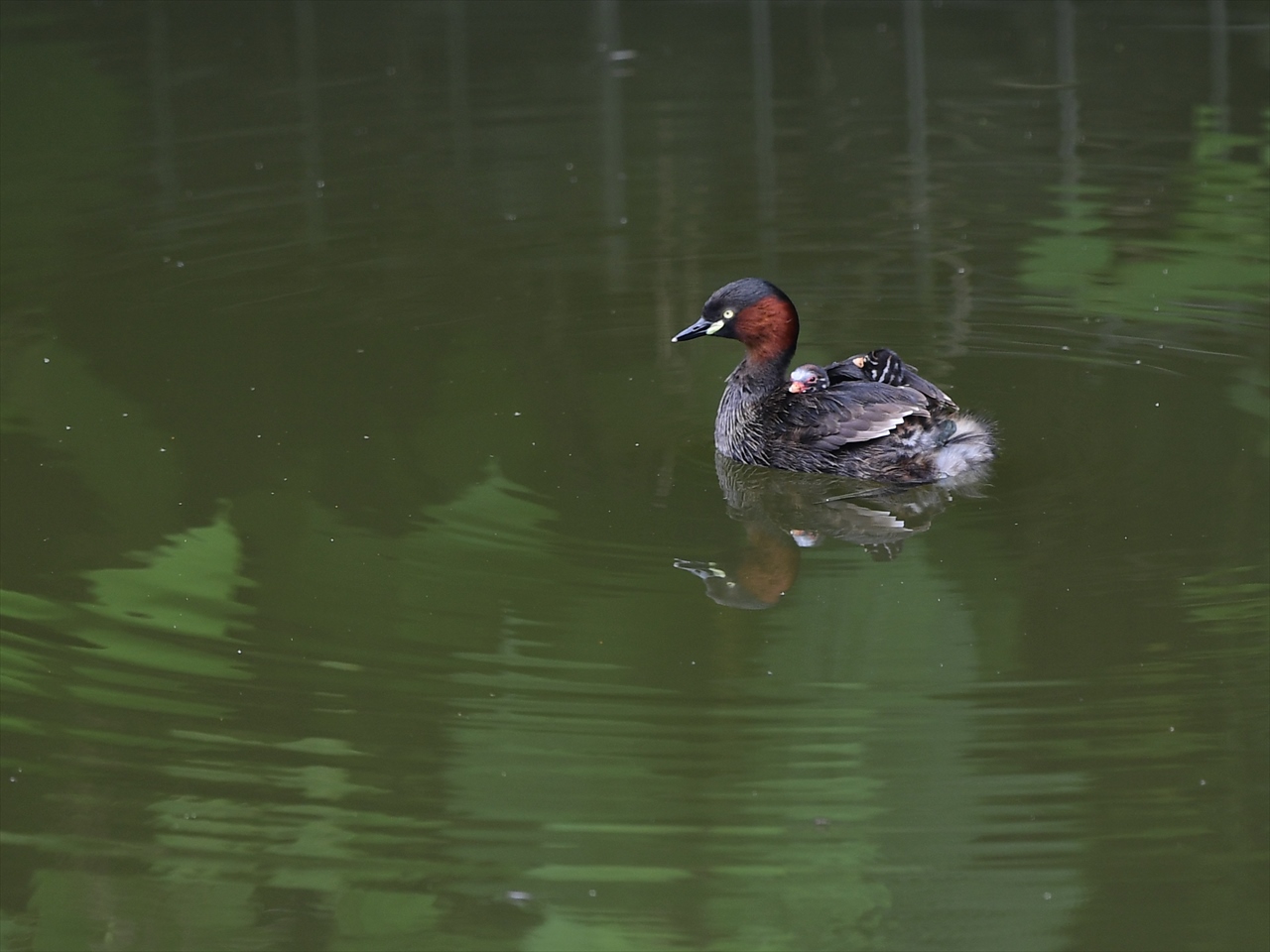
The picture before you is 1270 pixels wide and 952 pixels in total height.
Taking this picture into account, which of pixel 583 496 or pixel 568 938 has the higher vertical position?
pixel 583 496

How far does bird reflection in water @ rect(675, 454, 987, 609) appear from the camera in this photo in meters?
6.48

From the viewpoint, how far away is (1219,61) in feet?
45.7

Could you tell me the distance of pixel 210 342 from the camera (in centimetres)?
895

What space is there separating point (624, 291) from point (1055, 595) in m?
3.91

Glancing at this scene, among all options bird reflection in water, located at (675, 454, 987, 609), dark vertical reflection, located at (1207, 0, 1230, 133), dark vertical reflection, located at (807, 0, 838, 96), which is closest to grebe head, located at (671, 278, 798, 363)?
bird reflection in water, located at (675, 454, 987, 609)

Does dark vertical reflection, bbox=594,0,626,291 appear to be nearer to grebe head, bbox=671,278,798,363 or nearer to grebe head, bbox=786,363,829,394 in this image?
grebe head, bbox=671,278,798,363

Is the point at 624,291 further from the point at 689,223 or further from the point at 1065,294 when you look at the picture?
the point at 1065,294

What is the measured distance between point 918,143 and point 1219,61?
3003mm

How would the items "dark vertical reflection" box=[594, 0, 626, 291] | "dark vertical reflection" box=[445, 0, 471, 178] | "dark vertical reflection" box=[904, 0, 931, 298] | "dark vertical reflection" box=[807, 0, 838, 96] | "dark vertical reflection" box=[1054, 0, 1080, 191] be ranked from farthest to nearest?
"dark vertical reflection" box=[807, 0, 838, 96], "dark vertical reflection" box=[445, 0, 471, 178], "dark vertical reflection" box=[1054, 0, 1080, 191], "dark vertical reflection" box=[594, 0, 626, 291], "dark vertical reflection" box=[904, 0, 931, 298]

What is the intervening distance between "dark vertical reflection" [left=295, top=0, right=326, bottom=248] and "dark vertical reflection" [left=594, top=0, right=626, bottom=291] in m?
1.63

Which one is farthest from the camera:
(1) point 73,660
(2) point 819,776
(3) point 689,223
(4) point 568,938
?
(3) point 689,223

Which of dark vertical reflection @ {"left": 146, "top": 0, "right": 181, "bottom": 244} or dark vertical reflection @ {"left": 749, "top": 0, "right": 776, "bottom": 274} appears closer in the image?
dark vertical reflection @ {"left": 749, "top": 0, "right": 776, "bottom": 274}

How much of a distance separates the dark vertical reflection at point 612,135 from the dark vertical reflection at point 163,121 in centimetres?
246

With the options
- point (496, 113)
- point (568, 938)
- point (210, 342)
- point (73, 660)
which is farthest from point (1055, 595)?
point (496, 113)
